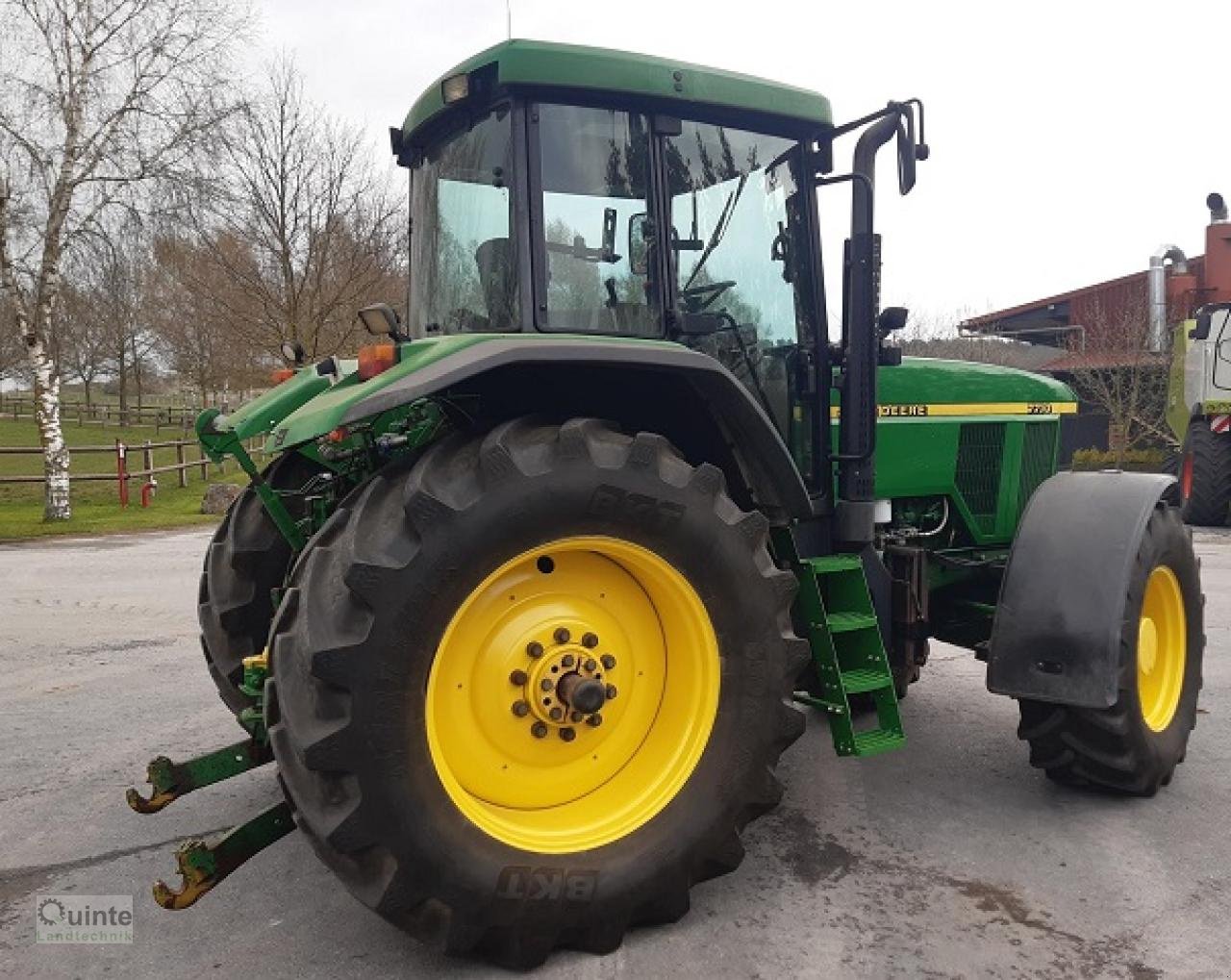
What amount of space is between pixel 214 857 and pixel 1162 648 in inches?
137

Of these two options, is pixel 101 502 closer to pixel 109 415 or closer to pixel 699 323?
pixel 699 323

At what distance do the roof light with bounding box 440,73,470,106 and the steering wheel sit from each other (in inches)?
34.9

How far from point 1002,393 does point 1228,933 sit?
2.42 meters

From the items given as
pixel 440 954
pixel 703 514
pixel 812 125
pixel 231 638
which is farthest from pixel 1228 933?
pixel 231 638

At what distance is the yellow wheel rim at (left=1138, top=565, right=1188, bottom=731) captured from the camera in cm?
381

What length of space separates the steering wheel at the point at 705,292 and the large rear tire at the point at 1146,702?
1.69 metres

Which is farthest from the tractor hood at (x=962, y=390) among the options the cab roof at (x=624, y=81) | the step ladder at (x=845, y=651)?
the cab roof at (x=624, y=81)

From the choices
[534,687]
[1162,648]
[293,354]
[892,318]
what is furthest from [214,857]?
[1162,648]

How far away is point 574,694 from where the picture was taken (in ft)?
8.73

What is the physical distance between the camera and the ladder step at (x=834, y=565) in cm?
328

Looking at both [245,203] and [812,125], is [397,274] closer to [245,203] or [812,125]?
[245,203]

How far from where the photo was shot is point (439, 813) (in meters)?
2.42

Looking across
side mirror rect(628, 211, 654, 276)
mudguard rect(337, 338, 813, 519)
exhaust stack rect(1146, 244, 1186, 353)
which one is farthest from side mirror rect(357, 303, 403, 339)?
exhaust stack rect(1146, 244, 1186, 353)

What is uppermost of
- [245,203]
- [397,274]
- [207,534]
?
[245,203]
